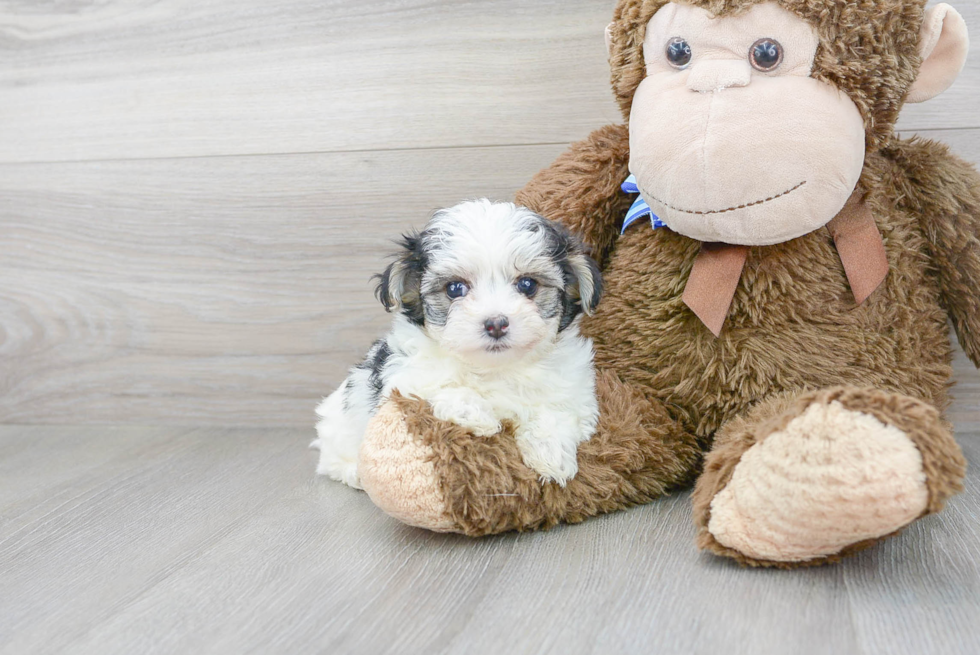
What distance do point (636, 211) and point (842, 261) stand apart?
380mm

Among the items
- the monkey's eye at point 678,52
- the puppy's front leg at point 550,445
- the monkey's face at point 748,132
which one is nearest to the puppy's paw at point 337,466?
the puppy's front leg at point 550,445

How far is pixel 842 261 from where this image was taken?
59.7 inches

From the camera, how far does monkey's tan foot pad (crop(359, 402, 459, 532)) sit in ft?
4.45

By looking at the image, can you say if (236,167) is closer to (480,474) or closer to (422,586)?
(480,474)

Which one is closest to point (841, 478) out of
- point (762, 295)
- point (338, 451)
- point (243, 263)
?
point (762, 295)

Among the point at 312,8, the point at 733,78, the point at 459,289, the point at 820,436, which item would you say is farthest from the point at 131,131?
the point at 820,436

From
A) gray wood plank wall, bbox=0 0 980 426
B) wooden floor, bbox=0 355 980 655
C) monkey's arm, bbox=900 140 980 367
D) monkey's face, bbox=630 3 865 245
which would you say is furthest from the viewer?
gray wood plank wall, bbox=0 0 980 426

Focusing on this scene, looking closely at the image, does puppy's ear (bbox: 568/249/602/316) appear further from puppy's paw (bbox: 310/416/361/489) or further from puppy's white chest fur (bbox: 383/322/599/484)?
puppy's paw (bbox: 310/416/361/489)

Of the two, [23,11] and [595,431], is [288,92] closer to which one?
[23,11]

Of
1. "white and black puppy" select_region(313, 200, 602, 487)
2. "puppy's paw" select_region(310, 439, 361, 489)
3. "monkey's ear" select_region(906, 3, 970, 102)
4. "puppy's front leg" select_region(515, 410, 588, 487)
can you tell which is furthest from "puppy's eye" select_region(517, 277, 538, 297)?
"monkey's ear" select_region(906, 3, 970, 102)

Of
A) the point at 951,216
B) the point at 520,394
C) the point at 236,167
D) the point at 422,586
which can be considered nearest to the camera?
the point at 422,586

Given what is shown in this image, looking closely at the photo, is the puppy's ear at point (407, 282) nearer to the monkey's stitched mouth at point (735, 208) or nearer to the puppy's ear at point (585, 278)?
the puppy's ear at point (585, 278)

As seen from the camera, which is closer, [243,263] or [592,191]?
[592,191]

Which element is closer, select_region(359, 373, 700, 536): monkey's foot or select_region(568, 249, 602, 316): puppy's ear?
select_region(359, 373, 700, 536): monkey's foot
